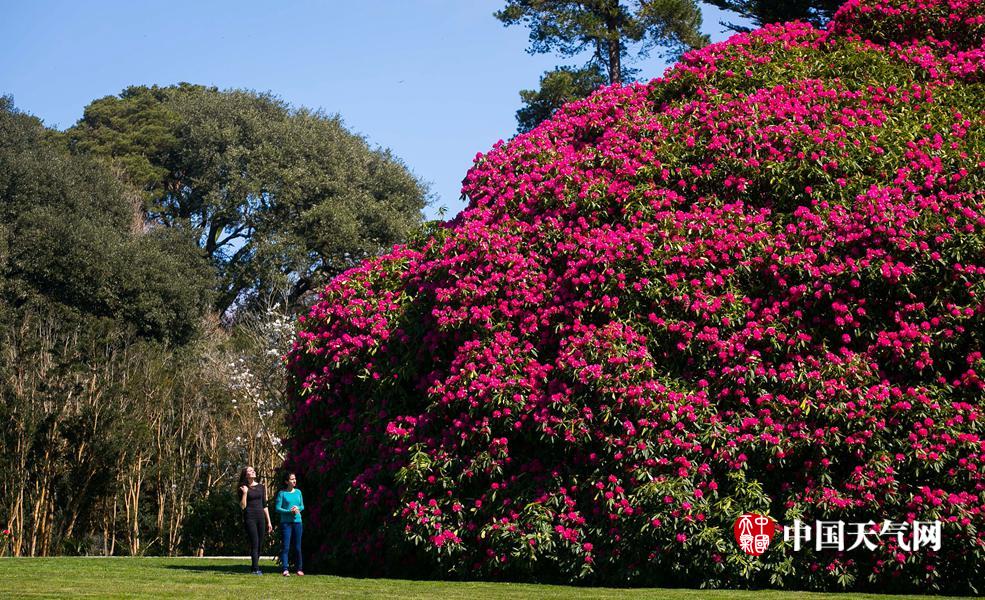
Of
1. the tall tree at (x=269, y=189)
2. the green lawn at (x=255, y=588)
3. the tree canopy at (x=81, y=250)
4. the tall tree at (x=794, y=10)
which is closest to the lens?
the green lawn at (x=255, y=588)

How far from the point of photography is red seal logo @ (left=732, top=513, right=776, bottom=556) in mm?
10695

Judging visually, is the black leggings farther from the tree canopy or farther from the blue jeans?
the tree canopy

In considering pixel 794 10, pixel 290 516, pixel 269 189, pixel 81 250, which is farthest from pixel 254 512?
pixel 269 189

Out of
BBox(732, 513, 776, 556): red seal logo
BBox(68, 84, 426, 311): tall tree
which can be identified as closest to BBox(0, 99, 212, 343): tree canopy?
BBox(68, 84, 426, 311): tall tree

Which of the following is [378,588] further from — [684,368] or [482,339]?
[684,368]

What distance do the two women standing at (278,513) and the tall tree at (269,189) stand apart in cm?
2343

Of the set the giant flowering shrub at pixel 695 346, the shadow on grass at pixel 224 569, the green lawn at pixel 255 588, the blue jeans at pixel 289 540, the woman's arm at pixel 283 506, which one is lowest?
the shadow on grass at pixel 224 569

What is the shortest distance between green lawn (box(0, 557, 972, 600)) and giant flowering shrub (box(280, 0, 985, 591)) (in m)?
0.63

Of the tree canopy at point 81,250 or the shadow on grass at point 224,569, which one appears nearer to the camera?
the shadow on grass at point 224,569

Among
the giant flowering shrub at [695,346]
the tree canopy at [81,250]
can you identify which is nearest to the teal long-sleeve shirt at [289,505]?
the giant flowering shrub at [695,346]

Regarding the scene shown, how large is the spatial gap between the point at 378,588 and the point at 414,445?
1.96 meters

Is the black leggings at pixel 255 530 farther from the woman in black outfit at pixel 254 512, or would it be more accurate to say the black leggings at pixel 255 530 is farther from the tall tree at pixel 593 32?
the tall tree at pixel 593 32

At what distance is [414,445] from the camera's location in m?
12.2

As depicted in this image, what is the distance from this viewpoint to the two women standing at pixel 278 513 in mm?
12969
